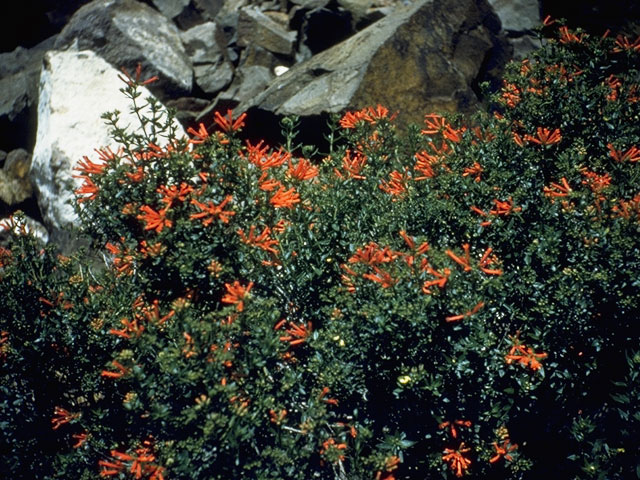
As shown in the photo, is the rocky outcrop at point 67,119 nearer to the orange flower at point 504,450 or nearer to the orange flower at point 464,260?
the orange flower at point 464,260

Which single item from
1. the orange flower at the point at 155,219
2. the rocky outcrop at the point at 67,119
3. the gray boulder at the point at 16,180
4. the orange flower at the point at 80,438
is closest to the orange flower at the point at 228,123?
the orange flower at the point at 155,219

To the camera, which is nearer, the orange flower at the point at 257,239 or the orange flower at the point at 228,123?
the orange flower at the point at 257,239

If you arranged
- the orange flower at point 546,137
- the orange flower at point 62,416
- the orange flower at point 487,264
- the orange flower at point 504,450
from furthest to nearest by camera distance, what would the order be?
the orange flower at point 546,137
the orange flower at point 62,416
the orange flower at point 504,450
the orange flower at point 487,264

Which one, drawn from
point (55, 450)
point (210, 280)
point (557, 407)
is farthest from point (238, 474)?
point (557, 407)

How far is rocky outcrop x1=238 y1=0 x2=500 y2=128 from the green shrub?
258 cm

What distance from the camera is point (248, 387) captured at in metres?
2.47

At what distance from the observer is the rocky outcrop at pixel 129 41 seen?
7.50 metres

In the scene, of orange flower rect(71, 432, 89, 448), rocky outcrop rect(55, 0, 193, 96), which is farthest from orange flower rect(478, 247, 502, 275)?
rocky outcrop rect(55, 0, 193, 96)

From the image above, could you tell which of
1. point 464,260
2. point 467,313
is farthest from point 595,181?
point 467,313

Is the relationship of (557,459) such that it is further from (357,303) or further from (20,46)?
(20,46)

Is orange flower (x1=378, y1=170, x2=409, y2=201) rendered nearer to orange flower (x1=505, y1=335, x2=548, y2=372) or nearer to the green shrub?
the green shrub

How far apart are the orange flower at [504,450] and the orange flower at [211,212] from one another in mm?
1720

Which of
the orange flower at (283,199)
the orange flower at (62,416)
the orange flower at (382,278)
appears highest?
the orange flower at (283,199)

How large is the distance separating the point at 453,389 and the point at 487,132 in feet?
5.31
